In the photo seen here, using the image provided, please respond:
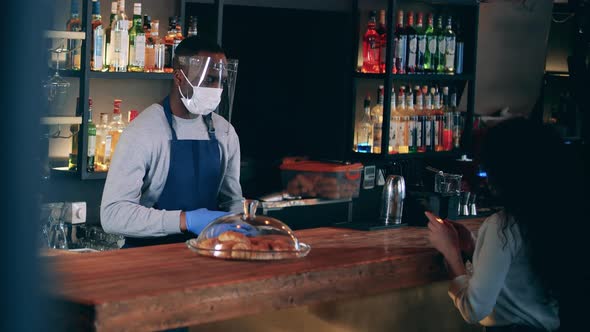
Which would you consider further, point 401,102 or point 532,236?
point 401,102

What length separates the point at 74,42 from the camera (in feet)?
11.9

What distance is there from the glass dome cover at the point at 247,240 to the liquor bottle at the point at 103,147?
4.20 feet

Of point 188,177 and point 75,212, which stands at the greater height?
point 188,177

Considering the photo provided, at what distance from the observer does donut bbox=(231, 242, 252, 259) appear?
8.12 feet

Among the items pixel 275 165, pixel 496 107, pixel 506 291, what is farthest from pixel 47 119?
pixel 496 107

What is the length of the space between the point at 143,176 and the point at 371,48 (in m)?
2.58

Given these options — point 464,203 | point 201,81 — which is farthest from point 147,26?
point 464,203

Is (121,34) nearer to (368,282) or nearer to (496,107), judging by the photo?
(368,282)

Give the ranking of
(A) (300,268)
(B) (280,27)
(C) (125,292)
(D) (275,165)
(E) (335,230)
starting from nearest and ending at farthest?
(C) (125,292) < (A) (300,268) < (E) (335,230) < (D) (275,165) < (B) (280,27)

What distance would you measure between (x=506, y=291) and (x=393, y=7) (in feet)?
9.40

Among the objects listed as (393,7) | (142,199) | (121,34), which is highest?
(393,7)

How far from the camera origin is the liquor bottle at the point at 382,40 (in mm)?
5051

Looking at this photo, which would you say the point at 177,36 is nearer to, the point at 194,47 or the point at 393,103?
the point at 194,47

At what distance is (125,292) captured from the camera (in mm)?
2010
